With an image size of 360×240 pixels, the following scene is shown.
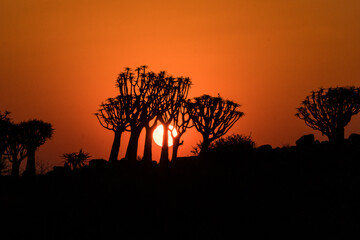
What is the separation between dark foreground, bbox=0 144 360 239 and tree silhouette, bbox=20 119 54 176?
615 inches

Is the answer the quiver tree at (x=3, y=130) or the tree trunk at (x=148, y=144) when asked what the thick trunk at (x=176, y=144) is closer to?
the tree trunk at (x=148, y=144)

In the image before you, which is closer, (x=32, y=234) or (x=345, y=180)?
(x=32, y=234)

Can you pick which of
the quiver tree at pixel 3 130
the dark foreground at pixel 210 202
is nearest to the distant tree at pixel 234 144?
the dark foreground at pixel 210 202

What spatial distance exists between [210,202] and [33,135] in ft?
77.5

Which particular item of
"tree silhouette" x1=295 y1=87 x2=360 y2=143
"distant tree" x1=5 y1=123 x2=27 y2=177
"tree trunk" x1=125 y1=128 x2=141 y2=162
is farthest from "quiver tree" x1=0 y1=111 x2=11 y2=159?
"tree silhouette" x1=295 y1=87 x2=360 y2=143

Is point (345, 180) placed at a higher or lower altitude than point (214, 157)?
lower

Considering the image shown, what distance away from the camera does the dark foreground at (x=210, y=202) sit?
779cm

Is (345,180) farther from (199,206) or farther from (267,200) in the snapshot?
(199,206)

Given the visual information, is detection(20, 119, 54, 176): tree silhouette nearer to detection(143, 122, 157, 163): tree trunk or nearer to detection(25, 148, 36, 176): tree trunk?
detection(25, 148, 36, 176): tree trunk

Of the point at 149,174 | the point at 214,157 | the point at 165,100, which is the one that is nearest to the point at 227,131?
the point at 165,100

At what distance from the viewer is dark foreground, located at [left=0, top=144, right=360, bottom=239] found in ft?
25.5

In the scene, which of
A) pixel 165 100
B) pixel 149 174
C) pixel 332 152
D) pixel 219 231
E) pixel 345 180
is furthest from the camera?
pixel 165 100

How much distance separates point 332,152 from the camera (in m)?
12.4

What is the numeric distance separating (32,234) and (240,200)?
18.4ft
